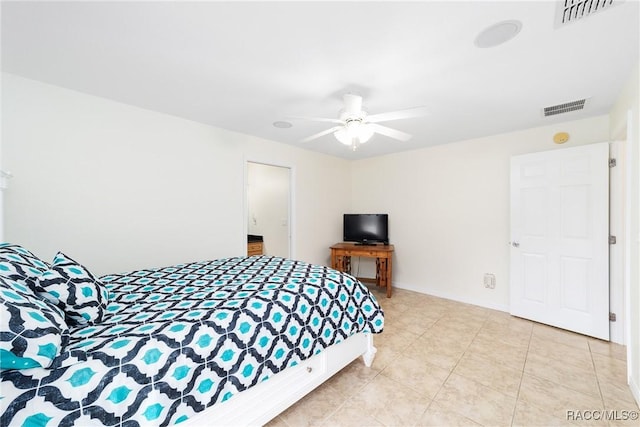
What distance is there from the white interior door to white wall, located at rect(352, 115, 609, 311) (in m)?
0.22

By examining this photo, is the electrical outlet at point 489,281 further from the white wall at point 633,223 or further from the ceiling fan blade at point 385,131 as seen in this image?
the ceiling fan blade at point 385,131

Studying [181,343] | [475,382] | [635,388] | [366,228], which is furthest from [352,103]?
[635,388]

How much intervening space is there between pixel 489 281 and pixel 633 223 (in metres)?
1.78

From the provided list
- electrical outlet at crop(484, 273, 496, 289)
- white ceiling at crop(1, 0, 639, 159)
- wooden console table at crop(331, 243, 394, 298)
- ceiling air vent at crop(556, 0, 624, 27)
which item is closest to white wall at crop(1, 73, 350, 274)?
white ceiling at crop(1, 0, 639, 159)

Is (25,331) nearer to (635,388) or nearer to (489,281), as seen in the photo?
(635,388)

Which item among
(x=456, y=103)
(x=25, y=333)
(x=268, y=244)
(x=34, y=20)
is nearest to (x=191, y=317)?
(x=25, y=333)

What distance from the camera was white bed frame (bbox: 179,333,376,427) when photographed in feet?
4.24

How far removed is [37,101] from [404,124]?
3.35 metres

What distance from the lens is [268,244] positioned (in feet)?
15.2

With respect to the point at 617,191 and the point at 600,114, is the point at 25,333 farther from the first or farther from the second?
the point at 600,114

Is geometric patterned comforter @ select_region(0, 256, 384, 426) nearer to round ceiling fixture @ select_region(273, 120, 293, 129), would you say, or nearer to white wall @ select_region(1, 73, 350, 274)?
white wall @ select_region(1, 73, 350, 274)

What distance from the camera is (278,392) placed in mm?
1531

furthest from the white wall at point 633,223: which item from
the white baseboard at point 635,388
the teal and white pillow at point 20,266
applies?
the teal and white pillow at point 20,266

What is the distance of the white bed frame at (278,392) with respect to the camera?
1.29m
